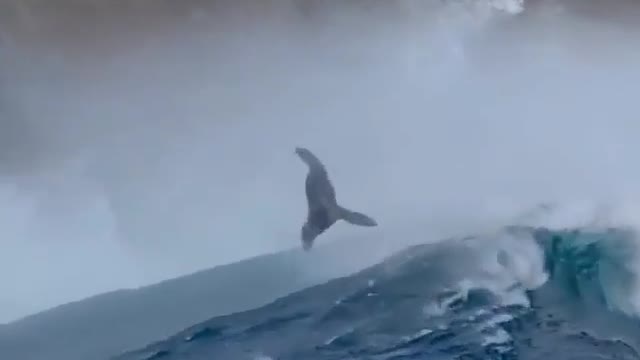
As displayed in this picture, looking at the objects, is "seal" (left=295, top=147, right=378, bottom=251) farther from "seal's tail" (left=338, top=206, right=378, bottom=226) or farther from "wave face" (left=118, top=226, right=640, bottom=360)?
"wave face" (left=118, top=226, right=640, bottom=360)

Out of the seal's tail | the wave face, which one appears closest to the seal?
the seal's tail

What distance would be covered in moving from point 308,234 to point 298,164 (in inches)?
10.8

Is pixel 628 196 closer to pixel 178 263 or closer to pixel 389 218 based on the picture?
pixel 389 218

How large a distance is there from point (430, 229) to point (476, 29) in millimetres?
787

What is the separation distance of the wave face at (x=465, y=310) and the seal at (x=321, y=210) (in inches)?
8.5

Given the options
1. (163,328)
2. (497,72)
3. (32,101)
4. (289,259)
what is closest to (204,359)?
(163,328)

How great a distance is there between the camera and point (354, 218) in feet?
12.0

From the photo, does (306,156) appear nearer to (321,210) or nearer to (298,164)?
(298,164)

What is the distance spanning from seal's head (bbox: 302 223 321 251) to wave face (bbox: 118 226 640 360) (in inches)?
8.7

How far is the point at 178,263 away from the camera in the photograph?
364 cm

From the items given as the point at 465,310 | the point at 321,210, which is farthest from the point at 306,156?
the point at 465,310

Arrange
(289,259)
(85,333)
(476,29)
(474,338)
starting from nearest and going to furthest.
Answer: (474,338), (85,333), (289,259), (476,29)

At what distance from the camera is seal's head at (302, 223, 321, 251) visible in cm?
359

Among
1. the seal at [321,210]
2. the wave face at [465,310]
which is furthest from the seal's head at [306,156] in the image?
the wave face at [465,310]
